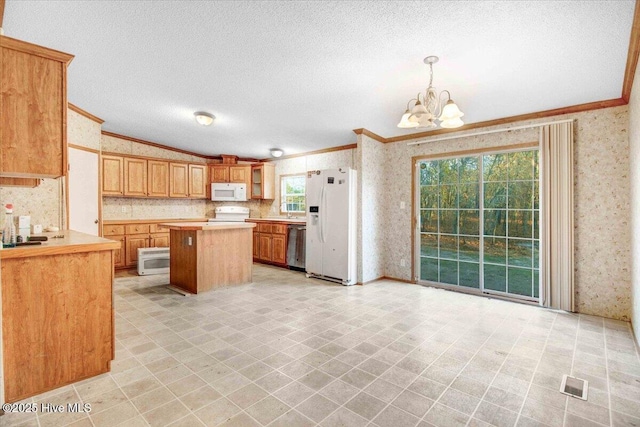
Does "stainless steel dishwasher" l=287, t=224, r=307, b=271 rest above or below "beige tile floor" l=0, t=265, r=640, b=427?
above

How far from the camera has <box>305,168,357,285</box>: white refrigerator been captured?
4.83 m

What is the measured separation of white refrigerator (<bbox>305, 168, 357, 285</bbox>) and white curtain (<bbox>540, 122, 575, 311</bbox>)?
8.22 ft

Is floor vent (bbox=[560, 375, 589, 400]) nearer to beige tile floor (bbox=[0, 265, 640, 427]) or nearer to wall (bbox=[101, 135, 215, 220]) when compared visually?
beige tile floor (bbox=[0, 265, 640, 427])

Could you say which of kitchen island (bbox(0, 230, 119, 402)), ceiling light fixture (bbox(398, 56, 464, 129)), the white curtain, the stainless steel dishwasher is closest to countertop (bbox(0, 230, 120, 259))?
kitchen island (bbox(0, 230, 119, 402))

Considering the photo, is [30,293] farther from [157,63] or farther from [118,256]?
[118,256]

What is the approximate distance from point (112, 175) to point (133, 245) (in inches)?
52.4

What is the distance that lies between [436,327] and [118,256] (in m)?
5.35

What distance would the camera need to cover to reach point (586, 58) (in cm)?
255

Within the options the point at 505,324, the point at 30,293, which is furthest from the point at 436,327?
the point at 30,293

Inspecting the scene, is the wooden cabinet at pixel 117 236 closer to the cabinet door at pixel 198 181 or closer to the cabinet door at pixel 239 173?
the cabinet door at pixel 198 181

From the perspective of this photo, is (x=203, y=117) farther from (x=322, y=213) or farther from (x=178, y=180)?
(x=178, y=180)

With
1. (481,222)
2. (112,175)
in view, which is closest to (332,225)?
(481,222)

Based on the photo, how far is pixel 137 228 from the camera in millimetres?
5656

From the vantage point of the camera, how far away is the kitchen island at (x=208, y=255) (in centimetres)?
417
